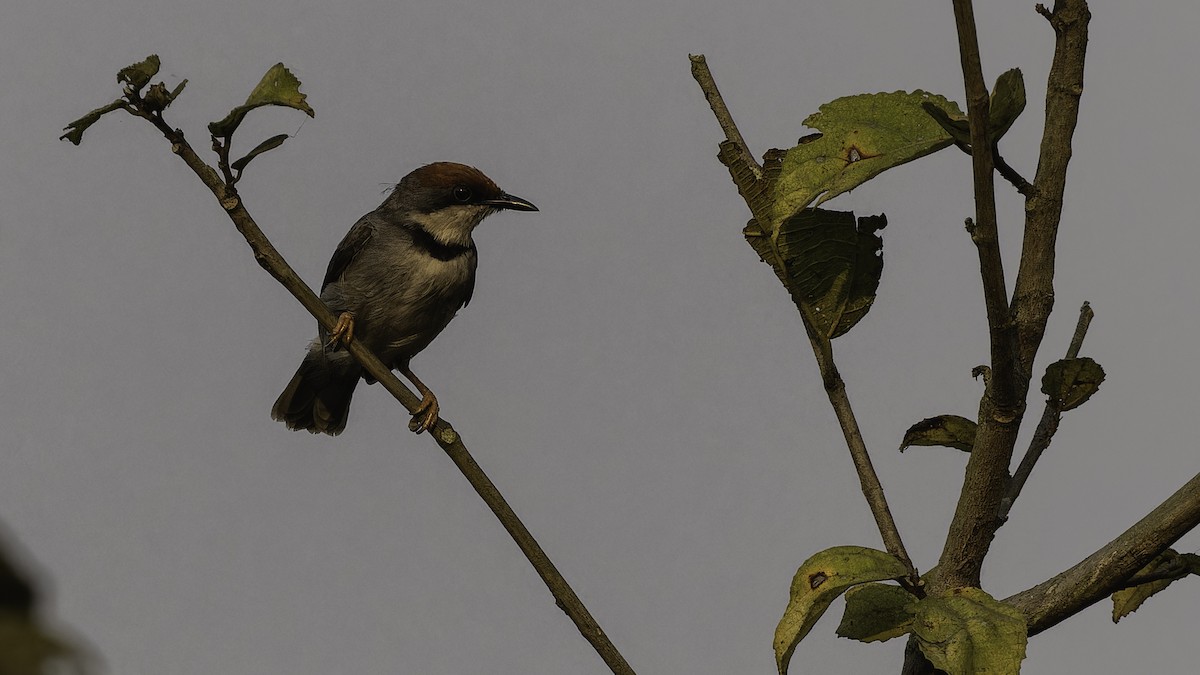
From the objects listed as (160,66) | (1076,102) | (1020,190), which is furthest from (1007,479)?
(160,66)

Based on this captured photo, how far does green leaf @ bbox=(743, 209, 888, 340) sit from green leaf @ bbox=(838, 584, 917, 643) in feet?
1.92

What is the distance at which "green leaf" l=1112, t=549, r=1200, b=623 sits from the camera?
2.21 m

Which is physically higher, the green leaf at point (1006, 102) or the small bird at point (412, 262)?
the small bird at point (412, 262)

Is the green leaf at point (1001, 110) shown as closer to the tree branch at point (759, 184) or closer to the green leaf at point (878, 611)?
the tree branch at point (759, 184)

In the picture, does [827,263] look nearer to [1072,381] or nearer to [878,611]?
[1072,381]

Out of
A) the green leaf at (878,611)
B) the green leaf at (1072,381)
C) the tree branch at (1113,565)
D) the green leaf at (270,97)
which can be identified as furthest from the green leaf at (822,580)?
the green leaf at (270,97)

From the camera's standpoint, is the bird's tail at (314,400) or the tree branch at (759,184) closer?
the tree branch at (759,184)

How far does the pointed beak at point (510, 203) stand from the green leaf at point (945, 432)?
4240 mm

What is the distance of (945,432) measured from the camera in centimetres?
236

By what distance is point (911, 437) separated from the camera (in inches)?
94.5

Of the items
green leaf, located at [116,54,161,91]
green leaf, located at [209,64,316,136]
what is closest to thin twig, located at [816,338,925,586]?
green leaf, located at [209,64,316,136]

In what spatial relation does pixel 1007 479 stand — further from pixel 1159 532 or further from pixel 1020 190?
pixel 1020 190

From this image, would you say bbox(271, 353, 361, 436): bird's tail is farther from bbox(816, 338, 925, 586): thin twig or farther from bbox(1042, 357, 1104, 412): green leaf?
bbox(1042, 357, 1104, 412): green leaf

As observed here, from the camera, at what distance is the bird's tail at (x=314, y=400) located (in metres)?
7.14
